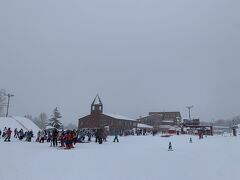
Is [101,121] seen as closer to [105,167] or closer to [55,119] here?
[55,119]

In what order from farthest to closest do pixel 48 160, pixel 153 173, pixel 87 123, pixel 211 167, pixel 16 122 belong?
pixel 87 123 → pixel 16 122 → pixel 211 167 → pixel 48 160 → pixel 153 173

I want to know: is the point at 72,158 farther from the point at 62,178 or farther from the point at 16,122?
the point at 16,122

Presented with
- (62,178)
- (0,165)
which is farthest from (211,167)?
(0,165)

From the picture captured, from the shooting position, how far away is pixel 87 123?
236 feet

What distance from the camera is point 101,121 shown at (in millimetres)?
69500

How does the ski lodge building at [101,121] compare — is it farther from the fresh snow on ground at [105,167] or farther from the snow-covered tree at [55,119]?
the fresh snow on ground at [105,167]

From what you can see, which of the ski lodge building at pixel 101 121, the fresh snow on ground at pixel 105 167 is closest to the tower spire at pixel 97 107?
the ski lodge building at pixel 101 121

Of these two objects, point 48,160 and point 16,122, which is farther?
point 16,122

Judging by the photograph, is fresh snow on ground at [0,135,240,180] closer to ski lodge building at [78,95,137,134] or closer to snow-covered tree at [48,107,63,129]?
ski lodge building at [78,95,137,134]

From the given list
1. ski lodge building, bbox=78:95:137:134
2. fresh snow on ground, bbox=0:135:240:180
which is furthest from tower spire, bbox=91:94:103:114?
fresh snow on ground, bbox=0:135:240:180

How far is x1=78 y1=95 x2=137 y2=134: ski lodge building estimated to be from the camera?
6444 cm

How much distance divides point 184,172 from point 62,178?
750cm

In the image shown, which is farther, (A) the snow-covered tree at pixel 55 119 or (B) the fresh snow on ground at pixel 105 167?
(A) the snow-covered tree at pixel 55 119

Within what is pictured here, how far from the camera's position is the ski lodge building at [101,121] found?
64.4 metres
